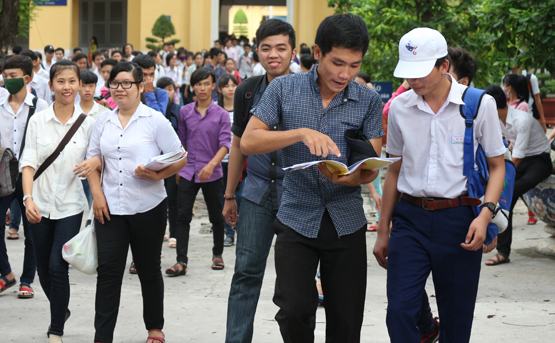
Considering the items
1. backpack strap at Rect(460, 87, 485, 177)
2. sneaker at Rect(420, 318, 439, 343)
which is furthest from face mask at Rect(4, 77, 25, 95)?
backpack strap at Rect(460, 87, 485, 177)

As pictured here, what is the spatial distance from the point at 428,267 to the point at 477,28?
30.8 ft

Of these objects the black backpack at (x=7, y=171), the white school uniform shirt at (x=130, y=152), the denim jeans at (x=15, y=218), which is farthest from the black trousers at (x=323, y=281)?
the denim jeans at (x=15, y=218)

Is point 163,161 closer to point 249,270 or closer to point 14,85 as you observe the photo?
point 249,270

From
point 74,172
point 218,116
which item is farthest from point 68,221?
point 218,116

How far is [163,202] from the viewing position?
7.16 metres

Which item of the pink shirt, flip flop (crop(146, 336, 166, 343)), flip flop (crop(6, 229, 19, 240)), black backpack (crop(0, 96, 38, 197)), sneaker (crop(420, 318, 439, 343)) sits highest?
the pink shirt

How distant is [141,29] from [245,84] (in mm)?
36361

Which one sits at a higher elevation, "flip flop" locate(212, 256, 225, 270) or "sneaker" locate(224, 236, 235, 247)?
"flip flop" locate(212, 256, 225, 270)

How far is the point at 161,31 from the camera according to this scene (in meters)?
40.8

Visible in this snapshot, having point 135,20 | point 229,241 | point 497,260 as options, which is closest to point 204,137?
point 229,241

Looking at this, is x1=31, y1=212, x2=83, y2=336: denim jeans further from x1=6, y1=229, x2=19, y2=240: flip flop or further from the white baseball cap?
x1=6, y1=229, x2=19, y2=240: flip flop

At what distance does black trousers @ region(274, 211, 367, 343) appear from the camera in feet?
17.5

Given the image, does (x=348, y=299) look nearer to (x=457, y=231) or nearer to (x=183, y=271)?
(x=457, y=231)

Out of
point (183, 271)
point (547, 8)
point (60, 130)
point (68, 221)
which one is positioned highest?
point (547, 8)
